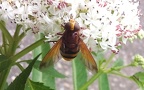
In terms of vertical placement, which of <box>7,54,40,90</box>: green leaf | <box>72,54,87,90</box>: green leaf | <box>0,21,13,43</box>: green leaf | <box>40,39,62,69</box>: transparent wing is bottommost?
<box>72,54,87,90</box>: green leaf

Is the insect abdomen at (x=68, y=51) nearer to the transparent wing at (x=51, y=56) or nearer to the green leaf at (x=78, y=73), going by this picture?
the transparent wing at (x=51, y=56)

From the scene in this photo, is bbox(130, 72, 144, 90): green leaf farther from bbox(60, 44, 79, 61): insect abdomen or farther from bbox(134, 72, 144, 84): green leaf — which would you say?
bbox(60, 44, 79, 61): insect abdomen

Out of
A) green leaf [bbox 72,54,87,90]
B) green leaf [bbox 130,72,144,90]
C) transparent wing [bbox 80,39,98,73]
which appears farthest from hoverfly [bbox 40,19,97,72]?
green leaf [bbox 72,54,87,90]

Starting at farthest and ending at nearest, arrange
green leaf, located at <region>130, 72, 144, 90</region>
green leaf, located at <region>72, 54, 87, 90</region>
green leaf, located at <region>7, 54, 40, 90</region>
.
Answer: green leaf, located at <region>72, 54, 87, 90</region> < green leaf, located at <region>130, 72, 144, 90</region> < green leaf, located at <region>7, 54, 40, 90</region>

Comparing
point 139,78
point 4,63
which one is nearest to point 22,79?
point 4,63

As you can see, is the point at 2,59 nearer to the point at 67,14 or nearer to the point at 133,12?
the point at 67,14

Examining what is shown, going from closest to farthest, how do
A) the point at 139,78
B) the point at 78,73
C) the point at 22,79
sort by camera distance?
the point at 22,79 → the point at 139,78 → the point at 78,73

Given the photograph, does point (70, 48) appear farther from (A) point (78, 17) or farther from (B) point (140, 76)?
(B) point (140, 76)
